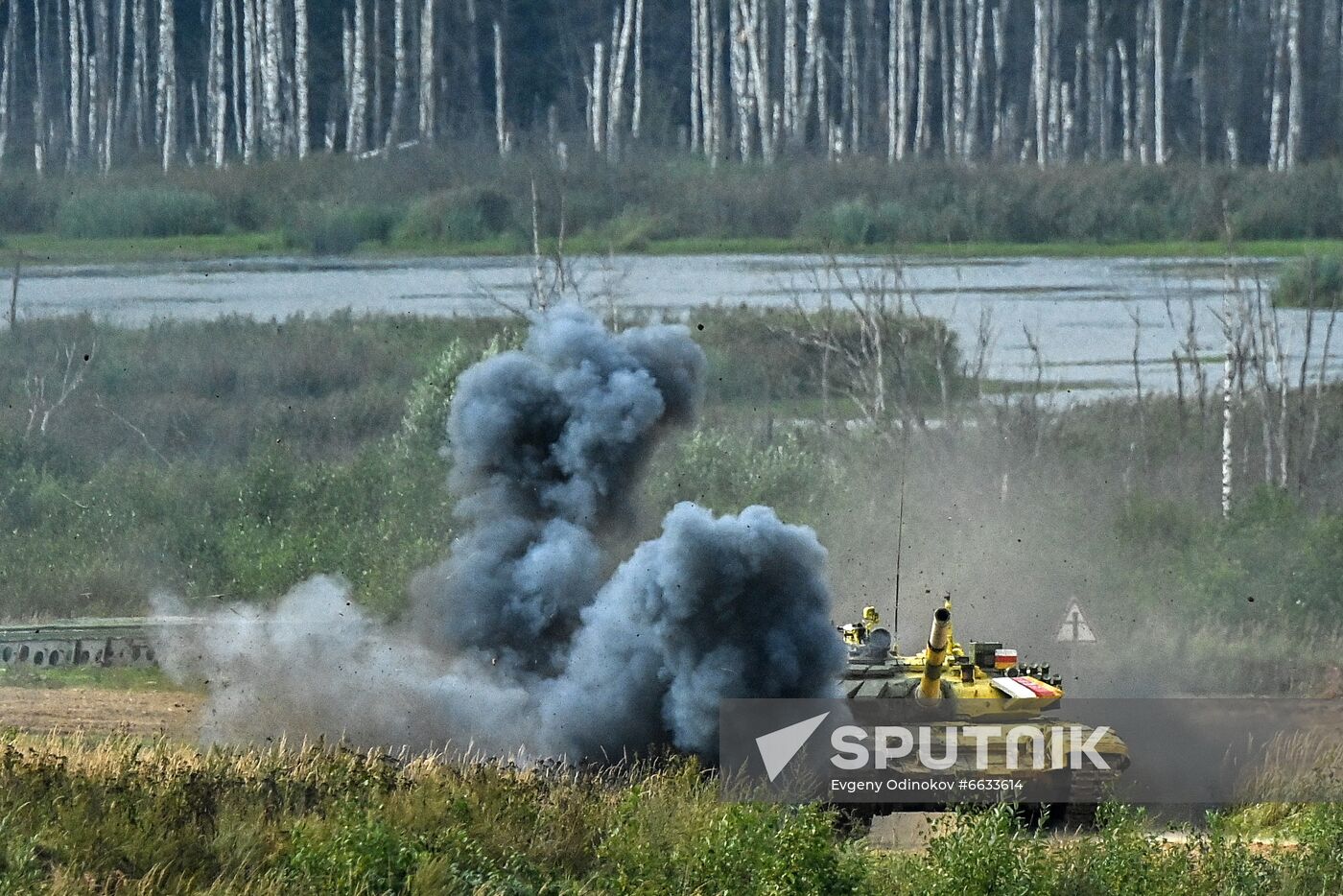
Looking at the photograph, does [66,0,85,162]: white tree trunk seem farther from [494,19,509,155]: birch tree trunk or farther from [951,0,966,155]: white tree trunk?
[951,0,966,155]: white tree trunk

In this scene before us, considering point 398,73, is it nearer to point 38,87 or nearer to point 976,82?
point 38,87

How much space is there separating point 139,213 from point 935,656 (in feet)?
81.8

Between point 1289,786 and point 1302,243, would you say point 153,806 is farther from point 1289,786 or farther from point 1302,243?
point 1302,243

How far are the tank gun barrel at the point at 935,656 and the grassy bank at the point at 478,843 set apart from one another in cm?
273

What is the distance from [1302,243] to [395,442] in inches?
719

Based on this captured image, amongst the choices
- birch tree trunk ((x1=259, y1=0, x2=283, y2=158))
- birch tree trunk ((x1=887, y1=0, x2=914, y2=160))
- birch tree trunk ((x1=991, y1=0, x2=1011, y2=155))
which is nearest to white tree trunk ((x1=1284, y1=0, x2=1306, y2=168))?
birch tree trunk ((x1=991, y1=0, x2=1011, y2=155))

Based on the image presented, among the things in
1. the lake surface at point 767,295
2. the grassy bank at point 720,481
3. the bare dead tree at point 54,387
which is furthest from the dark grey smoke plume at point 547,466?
the bare dead tree at point 54,387

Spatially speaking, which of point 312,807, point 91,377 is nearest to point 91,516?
point 91,377

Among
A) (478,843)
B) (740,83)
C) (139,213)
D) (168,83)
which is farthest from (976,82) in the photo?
(478,843)

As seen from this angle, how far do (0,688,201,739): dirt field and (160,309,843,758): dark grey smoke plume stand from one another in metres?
0.50

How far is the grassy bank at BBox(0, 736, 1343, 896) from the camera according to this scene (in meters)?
15.9

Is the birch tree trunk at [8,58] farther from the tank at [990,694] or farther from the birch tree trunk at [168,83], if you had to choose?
the tank at [990,694]

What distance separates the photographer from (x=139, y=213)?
4116cm

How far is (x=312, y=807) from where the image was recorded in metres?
17.8
